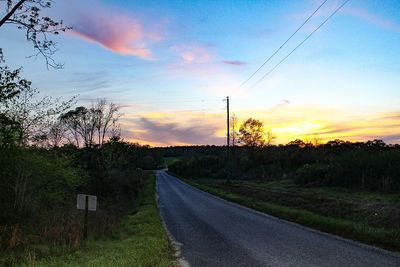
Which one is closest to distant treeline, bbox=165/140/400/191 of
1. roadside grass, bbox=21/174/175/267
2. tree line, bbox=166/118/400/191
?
tree line, bbox=166/118/400/191

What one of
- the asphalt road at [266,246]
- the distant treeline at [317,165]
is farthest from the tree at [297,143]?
the asphalt road at [266,246]

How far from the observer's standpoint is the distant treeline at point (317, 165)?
36.5 m

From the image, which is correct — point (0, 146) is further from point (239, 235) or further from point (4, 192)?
point (239, 235)

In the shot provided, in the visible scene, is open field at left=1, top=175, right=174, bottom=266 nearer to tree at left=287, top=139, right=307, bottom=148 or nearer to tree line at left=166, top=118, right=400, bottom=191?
tree line at left=166, top=118, right=400, bottom=191

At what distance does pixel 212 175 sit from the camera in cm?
10412

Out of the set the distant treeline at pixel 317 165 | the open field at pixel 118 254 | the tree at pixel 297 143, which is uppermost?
the tree at pixel 297 143

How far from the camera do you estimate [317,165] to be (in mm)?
50781

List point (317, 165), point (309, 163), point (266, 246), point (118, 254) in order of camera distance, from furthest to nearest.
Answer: point (309, 163) < point (317, 165) < point (266, 246) < point (118, 254)

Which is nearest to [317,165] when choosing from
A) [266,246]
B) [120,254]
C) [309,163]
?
[309,163]

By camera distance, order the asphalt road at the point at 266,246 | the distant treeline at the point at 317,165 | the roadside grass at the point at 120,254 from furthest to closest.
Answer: the distant treeline at the point at 317,165
the asphalt road at the point at 266,246
the roadside grass at the point at 120,254

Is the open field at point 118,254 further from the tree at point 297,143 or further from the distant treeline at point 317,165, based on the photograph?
the tree at point 297,143

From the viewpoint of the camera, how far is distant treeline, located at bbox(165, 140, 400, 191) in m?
36.5

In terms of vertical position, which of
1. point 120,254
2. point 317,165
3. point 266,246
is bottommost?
point 266,246

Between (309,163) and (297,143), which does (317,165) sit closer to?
(309,163)
